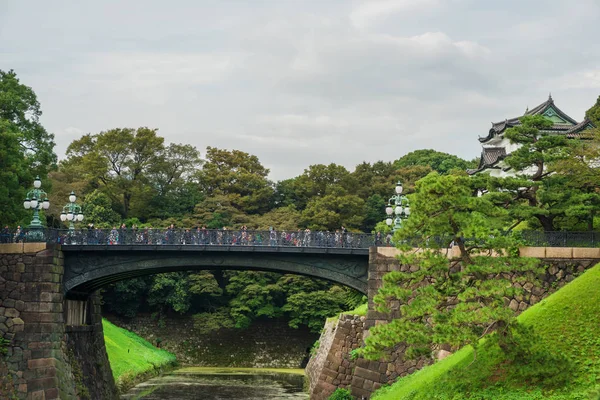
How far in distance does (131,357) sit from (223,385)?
280 inches

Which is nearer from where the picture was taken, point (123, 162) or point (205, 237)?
point (205, 237)

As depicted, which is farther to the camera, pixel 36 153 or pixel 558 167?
pixel 36 153

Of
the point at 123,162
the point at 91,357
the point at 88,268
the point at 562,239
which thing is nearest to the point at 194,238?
the point at 88,268

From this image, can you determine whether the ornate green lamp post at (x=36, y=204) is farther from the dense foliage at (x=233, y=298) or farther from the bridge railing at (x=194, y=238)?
the dense foliage at (x=233, y=298)

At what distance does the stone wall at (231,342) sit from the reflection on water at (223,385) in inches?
106

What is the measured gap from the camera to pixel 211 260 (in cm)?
3875

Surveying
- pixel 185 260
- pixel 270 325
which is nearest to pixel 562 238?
pixel 185 260

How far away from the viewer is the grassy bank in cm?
5051

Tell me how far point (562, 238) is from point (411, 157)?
7112 cm

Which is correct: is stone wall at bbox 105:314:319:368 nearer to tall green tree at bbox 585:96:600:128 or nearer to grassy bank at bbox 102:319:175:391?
grassy bank at bbox 102:319:175:391

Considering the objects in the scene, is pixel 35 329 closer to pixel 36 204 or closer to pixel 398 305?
pixel 36 204

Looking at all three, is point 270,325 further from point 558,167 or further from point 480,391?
point 480,391

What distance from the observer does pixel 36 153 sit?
46.9 m

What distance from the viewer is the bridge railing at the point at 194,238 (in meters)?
37.3
